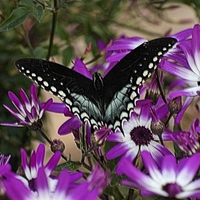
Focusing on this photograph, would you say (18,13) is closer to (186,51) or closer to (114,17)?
(186,51)

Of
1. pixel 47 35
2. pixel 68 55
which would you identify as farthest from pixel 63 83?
pixel 47 35

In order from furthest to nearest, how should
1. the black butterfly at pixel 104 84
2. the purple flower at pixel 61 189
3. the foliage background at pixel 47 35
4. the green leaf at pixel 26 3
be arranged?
1. the foliage background at pixel 47 35
2. the green leaf at pixel 26 3
3. the black butterfly at pixel 104 84
4. the purple flower at pixel 61 189

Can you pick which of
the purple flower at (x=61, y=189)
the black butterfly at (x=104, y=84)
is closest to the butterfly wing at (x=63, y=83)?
the black butterfly at (x=104, y=84)

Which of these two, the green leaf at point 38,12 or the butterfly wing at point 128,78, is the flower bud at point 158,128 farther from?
the green leaf at point 38,12

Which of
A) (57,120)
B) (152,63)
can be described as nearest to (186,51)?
(152,63)

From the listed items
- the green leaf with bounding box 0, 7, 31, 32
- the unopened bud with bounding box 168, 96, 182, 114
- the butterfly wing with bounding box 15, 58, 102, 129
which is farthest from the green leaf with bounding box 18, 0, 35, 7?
the unopened bud with bounding box 168, 96, 182, 114

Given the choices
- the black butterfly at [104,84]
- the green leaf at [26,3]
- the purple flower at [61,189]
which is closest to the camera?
the purple flower at [61,189]

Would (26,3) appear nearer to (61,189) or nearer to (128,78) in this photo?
(128,78)
